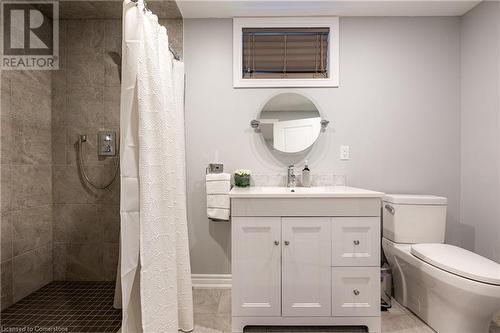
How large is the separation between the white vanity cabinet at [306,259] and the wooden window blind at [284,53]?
3.80 ft

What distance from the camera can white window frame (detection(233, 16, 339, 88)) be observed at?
220 cm

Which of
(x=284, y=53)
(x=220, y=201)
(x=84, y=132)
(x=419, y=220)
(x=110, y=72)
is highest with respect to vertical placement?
(x=284, y=53)

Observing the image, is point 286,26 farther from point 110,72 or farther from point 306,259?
point 306,259

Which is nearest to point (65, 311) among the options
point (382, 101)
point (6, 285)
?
point (6, 285)

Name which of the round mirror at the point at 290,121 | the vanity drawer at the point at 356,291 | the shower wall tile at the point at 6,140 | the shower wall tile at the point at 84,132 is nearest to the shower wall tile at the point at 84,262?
the shower wall tile at the point at 84,132

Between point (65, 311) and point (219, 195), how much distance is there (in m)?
1.30

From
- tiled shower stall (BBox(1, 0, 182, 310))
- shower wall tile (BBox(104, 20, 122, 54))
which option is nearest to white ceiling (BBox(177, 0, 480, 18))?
tiled shower stall (BBox(1, 0, 182, 310))

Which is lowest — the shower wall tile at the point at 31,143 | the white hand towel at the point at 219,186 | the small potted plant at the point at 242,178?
the white hand towel at the point at 219,186

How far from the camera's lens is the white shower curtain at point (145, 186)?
1.28m

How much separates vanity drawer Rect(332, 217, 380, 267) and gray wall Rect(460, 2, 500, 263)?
1.07 metres

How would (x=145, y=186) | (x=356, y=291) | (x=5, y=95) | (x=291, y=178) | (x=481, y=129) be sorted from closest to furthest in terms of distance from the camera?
(x=145, y=186), (x=356, y=291), (x=5, y=95), (x=481, y=129), (x=291, y=178)

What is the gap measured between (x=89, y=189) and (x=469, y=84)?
127 inches

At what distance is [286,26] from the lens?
2.21 metres

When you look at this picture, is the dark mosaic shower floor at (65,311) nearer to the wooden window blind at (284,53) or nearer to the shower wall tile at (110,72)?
the shower wall tile at (110,72)
